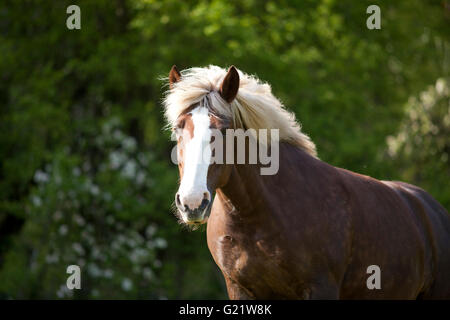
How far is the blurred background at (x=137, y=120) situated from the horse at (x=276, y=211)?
6544mm

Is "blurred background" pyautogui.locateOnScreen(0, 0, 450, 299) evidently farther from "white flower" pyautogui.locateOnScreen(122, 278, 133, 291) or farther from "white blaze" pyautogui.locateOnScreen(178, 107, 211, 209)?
"white blaze" pyautogui.locateOnScreen(178, 107, 211, 209)

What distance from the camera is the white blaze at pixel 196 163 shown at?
369 centimetres

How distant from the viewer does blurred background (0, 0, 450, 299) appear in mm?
10977

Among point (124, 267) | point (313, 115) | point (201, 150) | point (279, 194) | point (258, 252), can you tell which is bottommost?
point (124, 267)

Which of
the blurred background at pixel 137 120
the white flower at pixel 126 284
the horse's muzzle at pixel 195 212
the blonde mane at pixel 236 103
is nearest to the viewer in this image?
the horse's muzzle at pixel 195 212

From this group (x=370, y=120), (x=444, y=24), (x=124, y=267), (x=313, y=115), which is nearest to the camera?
(x=124, y=267)

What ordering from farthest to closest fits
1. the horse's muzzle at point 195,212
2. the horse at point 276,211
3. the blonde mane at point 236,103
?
the blonde mane at point 236,103 → the horse at point 276,211 → the horse's muzzle at point 195,212

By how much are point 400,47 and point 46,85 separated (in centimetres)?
845

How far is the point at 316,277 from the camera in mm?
4129

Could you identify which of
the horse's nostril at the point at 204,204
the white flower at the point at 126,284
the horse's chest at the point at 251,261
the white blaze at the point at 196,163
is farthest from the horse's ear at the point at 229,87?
the white flower at the point at 126,284

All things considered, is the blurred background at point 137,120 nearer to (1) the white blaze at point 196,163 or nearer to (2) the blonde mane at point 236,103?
(2) the blonde mane at point 236,103

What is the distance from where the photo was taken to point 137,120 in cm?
1375
